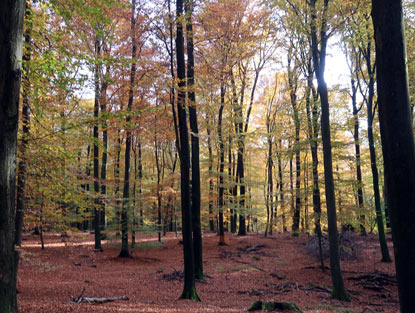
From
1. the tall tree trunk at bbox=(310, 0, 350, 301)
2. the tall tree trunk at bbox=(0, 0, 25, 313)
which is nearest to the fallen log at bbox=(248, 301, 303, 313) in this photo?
the tall tree trunk at bbox=(310, 0, 350, 301)

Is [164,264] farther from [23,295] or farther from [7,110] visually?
[7,110]

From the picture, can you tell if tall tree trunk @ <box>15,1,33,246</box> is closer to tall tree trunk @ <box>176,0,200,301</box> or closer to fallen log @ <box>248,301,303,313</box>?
tall tree trunk @ <box>176,0,200,301</box>

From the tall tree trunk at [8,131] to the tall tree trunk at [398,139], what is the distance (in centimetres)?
468

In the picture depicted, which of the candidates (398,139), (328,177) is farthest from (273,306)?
(398,139)

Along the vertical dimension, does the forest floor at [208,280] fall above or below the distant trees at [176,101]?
below

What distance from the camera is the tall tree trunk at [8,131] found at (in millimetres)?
3717

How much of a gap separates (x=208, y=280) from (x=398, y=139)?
9.68 m

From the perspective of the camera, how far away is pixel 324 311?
7.18 m

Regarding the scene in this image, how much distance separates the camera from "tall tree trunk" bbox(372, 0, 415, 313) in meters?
2.94

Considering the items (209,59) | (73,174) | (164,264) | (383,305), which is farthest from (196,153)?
(383,305)

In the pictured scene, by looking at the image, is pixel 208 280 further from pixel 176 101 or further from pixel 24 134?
pixel 24 134

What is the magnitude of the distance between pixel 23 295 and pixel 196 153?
737cm

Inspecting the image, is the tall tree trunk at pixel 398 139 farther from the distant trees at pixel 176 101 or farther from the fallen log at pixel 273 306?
the fallen log at pixel 273 306

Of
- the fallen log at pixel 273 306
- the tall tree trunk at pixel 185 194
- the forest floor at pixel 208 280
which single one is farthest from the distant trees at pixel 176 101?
the fallen log at pixel 273 306
